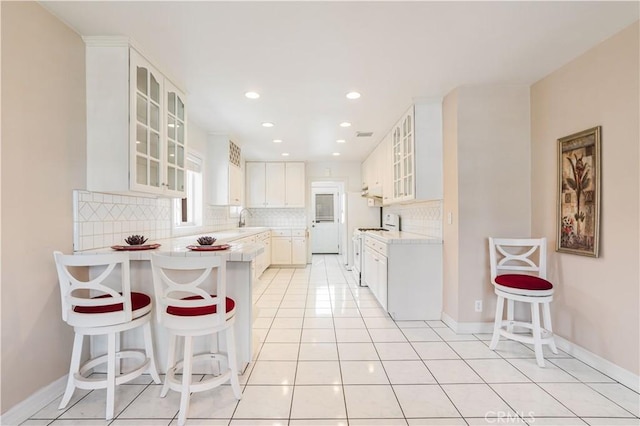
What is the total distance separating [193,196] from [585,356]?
15.0 ft

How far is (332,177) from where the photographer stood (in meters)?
6.85

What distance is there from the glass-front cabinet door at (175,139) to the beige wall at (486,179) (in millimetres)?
2664

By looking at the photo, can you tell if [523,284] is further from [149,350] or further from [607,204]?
[149,350]

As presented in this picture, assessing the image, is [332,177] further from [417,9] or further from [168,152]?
[417,9]

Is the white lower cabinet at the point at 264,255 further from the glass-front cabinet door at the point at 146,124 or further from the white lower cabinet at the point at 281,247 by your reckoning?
the glass-front cabinet door at the point at 146,124

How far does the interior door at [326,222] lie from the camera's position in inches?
346

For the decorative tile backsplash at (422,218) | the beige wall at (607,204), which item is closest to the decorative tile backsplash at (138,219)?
the decorative tile backsplash at (422,218)

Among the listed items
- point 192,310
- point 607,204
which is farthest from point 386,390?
point 607,204

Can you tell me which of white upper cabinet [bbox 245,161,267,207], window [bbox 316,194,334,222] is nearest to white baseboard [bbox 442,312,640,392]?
white upper cabinet [bbox 245,161,267,207]

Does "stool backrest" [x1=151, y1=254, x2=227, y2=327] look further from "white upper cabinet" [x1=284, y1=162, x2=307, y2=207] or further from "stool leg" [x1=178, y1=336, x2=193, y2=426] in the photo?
"white upper cabinet" [x1=284, y1=162, x2=307, y2=207]

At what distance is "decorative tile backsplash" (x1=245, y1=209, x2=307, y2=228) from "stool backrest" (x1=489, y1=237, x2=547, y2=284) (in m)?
4.52

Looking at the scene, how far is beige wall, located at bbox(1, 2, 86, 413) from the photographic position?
A: 1665 mm

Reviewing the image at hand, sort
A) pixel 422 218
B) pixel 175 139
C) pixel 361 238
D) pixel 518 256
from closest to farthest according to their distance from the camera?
pixel 518 256 → pixel 175 139 → pixel 422 218 → pixel 361 238

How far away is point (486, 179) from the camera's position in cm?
292
